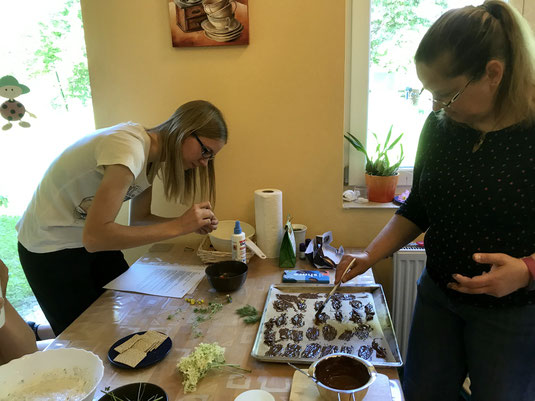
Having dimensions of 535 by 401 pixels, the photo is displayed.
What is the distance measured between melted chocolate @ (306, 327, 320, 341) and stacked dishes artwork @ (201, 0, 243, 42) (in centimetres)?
120

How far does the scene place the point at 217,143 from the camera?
1407mm

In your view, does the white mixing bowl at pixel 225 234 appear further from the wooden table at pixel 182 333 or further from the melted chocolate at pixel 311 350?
the melted chocolate at pixel 311 350

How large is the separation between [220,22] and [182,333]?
123 cm

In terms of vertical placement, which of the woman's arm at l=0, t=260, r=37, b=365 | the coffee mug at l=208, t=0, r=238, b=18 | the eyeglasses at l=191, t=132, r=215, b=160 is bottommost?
the woman's arm at l=0, t=260, r=37, b=365

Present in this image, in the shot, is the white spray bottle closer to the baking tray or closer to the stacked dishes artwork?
the baking tray

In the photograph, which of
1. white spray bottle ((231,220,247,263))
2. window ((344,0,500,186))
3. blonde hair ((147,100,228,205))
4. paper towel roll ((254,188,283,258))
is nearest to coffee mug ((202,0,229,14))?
blonde hair ((147,100,228,205))

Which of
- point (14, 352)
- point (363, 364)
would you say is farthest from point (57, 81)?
point (363, 364)

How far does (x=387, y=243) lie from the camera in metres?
1.22

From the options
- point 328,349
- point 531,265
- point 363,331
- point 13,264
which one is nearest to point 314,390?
point 328,349

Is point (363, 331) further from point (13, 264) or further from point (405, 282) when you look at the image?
point (13, 264)

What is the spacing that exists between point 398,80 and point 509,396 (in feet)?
4.51

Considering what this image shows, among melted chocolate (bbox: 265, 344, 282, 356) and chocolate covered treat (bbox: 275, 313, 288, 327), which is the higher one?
melted chocolate (bbox: 265, 344, 282, 356)

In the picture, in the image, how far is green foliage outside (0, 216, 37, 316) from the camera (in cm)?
251

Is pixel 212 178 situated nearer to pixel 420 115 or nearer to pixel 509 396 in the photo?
pixel 420 115
